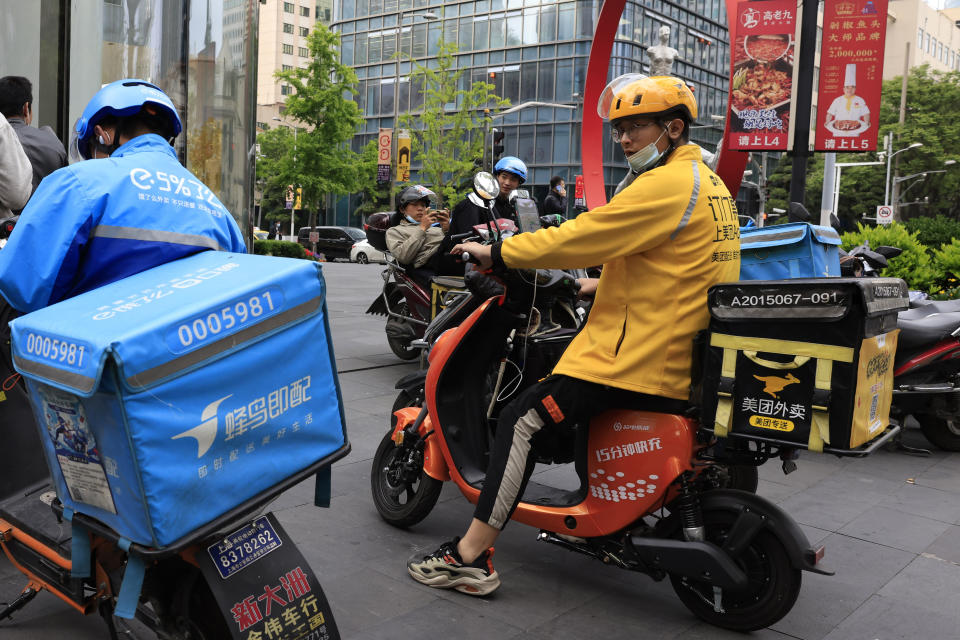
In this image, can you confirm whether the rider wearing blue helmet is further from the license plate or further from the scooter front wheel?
the license plate

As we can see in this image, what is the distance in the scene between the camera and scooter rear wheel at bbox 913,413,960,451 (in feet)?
19.4

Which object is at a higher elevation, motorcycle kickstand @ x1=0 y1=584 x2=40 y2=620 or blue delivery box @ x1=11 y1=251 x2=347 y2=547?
blue delivery box @ x1=11 y1=251 x2=347 y2=547

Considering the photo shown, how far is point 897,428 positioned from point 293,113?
102 feet

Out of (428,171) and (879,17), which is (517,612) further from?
(428,171)

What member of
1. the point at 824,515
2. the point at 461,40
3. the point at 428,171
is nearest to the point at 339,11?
the point at 461,40

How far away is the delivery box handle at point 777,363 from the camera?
2684 millimetres

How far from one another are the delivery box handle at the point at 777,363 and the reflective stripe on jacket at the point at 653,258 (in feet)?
0.93

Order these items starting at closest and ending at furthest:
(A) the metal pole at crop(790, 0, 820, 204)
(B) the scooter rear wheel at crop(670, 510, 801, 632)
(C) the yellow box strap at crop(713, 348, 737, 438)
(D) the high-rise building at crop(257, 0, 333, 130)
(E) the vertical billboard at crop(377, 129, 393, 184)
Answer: (C) the yellow box strap at crop(713, 348, 737, 438) → (B) the scooter rear wheel at crop(670, 510, 801, 632) → (A) the metal pole at crop(790, 0, 820, 204) → (E) the vertical billboard at crop(377, 129, 393, 184) → (D) the high-rise building at crop(257, 0, 333, 130)

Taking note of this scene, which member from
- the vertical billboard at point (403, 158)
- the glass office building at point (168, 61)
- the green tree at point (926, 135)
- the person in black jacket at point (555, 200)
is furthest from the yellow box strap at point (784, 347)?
the green tree at point (926, 135)

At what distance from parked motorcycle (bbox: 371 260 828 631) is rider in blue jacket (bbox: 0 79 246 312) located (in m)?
1.42

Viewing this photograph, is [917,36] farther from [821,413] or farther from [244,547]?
[244,547]

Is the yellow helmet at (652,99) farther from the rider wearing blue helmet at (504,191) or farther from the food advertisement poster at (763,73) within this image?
the food advertisement poster at (763,73)

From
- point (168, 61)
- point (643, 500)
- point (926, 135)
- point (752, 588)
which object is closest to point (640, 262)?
point (643, 500)

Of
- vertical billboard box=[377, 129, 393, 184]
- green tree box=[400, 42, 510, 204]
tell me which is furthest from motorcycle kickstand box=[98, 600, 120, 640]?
green tree box=[400, 42, 510, 204]
